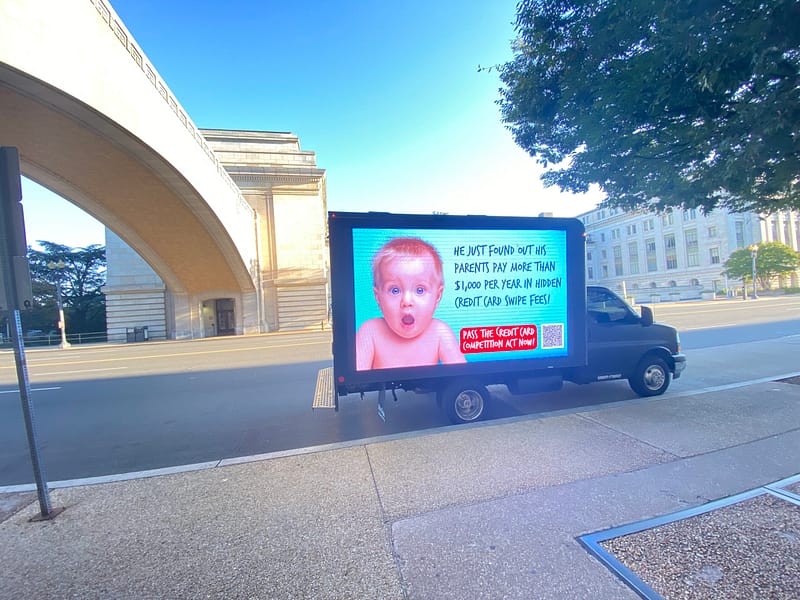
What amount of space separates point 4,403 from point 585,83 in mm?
13591

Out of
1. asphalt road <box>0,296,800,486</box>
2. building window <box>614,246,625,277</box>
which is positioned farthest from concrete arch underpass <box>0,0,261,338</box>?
building window <box>614,246,625,277</box>

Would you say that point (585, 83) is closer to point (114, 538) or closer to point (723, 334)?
point (114, 538)

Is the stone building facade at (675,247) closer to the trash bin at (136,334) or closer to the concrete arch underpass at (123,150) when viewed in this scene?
the concrete arch underpass at (123,150)

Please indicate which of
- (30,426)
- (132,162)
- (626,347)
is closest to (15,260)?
(30,426)

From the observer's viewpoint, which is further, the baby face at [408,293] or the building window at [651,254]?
the building window at [651,254]

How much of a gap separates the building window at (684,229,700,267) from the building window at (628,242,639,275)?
10.4 meters

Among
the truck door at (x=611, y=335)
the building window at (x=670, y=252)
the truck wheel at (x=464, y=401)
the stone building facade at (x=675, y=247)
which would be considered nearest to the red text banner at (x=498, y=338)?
the truck wheel at (x=464, y=401)

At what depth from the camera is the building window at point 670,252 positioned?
70.1 meters

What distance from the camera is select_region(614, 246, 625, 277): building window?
82688mm

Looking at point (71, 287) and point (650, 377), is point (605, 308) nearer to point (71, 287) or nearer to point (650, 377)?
point (650, 377)

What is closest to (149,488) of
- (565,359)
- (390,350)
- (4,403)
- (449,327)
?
(390,350)

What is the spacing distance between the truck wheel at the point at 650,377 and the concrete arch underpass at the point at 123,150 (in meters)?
16.9

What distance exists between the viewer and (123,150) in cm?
1777

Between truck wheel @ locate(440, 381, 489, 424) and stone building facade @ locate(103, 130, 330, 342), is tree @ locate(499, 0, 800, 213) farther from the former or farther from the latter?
stone building facade @ locate(103, 130, 330, 342)
